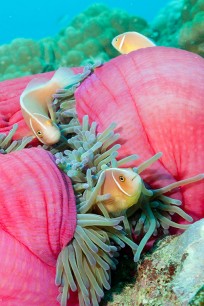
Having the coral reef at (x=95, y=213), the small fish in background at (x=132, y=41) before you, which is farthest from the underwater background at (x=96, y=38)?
the coral reef at (x=95, y=213)

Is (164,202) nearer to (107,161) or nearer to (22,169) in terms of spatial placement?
(107,161)

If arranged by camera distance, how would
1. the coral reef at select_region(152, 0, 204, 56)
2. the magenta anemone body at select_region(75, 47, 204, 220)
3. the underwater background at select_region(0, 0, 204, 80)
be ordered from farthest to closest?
the underwater background at select_region(0, 0, 204, 80), the coral reef at select_region(152, 0, 204, 56), the magenta anemone body at select_region(75, 47, 204, 220)

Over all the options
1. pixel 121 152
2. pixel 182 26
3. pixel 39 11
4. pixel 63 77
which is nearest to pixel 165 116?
pixel 121 152

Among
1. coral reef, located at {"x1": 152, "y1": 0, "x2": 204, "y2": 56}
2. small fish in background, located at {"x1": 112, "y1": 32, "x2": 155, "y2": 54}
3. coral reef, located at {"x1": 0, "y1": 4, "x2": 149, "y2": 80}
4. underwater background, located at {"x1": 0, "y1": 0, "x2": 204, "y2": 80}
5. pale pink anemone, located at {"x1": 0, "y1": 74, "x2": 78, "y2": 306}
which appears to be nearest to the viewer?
pale pink anemone, located at {"x1": 0, "y1": 74, "x2": 78, "y2": 306}

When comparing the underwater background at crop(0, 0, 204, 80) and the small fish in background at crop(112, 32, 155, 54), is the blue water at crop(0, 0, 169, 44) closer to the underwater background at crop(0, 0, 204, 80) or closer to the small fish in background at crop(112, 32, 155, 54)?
the underwater background at crop(0, 0, 204, 80)

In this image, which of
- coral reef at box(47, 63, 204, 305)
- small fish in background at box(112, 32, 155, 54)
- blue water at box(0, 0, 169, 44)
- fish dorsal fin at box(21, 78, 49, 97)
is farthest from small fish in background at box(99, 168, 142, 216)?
blue water at box(0, 0, 169, 44)

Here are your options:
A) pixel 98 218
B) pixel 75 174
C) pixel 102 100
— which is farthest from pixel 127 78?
pixel 98 218

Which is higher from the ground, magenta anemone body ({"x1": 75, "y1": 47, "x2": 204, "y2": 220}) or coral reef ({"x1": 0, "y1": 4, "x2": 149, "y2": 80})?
magenta anemone body ({"x1": 75, "y1": 47, "x2": 204, "y2": 220})
